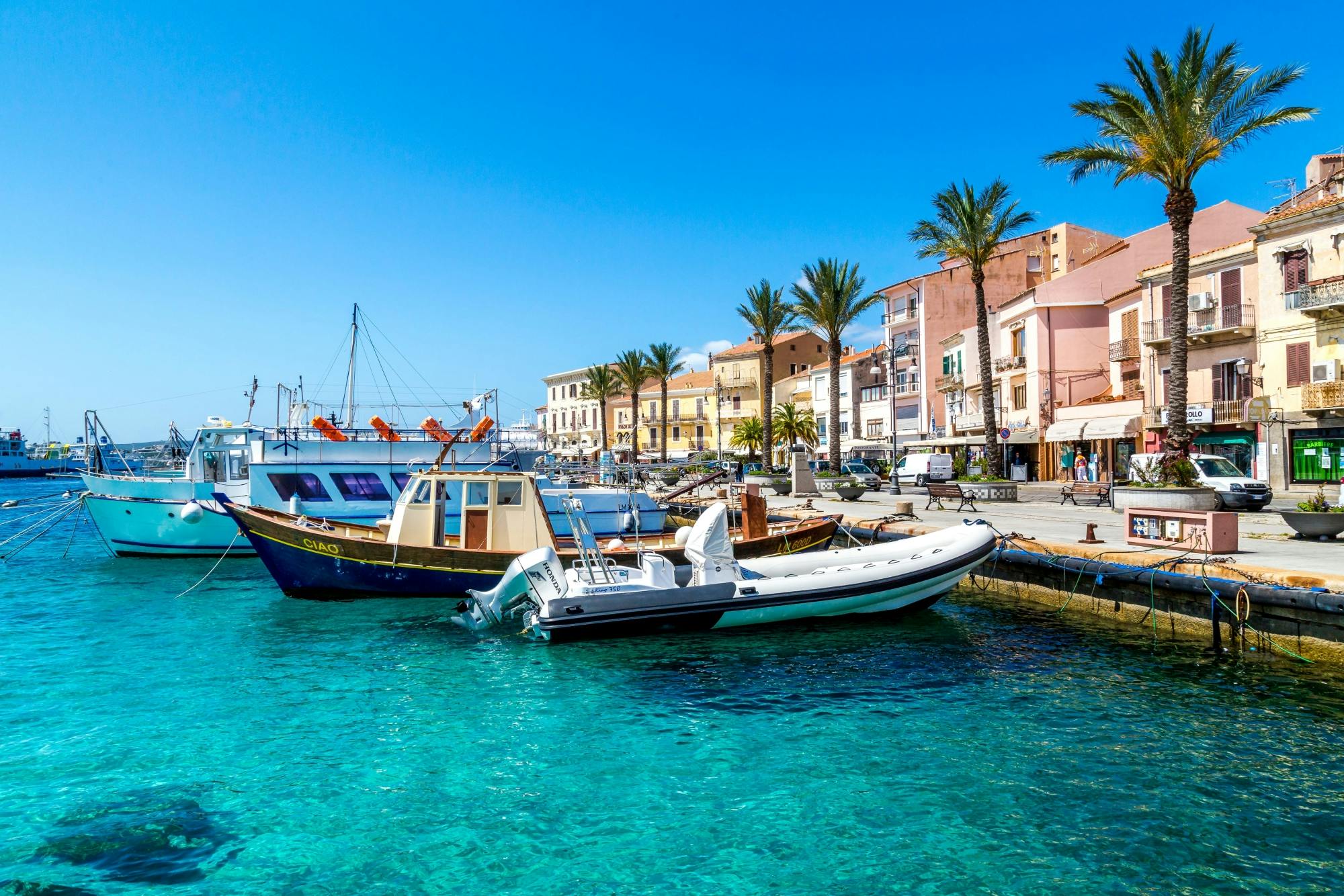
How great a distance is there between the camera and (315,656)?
13414mm

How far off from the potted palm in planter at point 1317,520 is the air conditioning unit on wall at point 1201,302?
2290 cm

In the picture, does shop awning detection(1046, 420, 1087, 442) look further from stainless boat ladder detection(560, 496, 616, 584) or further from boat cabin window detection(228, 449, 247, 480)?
boat cabin window detection(228, 449, 247, 480)

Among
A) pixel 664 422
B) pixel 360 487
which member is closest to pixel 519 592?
pixel 360 487

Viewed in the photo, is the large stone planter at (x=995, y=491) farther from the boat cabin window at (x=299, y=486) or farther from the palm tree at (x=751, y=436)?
the palm tree at (x=751, y=436)

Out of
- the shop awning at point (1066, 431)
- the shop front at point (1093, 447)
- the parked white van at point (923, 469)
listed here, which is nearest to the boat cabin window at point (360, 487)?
the parked white van at point (923, 469)

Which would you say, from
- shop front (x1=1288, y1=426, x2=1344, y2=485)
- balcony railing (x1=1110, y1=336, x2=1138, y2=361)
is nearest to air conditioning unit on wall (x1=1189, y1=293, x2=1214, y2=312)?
balcony railing (x1=1110, y1=336, x2=1138, y2=361)

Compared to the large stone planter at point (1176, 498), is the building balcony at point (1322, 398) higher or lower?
higher

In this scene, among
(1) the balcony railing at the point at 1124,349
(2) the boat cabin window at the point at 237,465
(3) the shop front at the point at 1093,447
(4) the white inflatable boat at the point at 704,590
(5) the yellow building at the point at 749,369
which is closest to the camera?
(4) the white inflatable boat at the point at 704,590

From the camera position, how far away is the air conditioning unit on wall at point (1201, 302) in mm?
36688

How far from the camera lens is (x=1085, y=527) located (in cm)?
2138

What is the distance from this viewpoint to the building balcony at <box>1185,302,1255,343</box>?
35.1m

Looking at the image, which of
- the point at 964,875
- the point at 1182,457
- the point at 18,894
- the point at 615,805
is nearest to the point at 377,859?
the point at 615,805

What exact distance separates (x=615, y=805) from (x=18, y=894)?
14.7 ft

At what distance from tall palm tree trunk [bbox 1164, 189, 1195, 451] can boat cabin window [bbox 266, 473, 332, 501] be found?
77.6 ft
